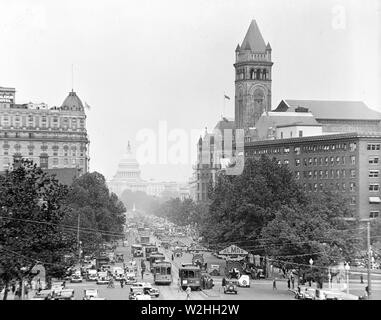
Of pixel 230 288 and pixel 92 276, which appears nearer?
pixel 230 288

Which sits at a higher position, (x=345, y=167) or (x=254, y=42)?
(x=254, y=42)

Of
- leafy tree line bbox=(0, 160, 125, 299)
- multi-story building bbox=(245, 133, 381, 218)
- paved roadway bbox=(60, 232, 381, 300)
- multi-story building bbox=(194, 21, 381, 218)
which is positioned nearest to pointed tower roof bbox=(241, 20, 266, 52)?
multi-story building bbox=(194, 21, 381, 218)

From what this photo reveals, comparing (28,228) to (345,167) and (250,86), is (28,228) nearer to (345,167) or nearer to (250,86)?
(345,167)

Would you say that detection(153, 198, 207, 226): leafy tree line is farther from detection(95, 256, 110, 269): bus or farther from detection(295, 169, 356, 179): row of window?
detection(95, 256, 110, 269): bus

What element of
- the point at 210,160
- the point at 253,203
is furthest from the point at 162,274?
the point at 210,160

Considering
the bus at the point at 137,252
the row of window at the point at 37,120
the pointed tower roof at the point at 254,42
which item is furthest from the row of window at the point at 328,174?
the pointed tower roof at the point at 254,42
